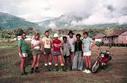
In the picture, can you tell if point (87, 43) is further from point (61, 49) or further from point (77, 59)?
point (61, 49)

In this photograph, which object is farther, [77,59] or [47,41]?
[77,59]

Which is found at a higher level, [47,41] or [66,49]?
[47,41]

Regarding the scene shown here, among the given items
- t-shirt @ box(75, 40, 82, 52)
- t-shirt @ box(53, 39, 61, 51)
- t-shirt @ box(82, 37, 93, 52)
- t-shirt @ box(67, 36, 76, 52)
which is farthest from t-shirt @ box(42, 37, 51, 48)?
t-shirt @ box(82, 37, 93, 52)

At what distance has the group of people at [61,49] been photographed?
14508 mm

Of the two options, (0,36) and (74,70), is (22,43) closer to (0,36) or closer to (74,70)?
(74,70)

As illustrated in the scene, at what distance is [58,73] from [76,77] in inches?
65.8

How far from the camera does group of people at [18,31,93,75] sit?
1451 centimetres

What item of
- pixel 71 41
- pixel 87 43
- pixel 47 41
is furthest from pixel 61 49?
pixel 87 43

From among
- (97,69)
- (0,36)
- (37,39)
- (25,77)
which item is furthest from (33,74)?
(0,36)

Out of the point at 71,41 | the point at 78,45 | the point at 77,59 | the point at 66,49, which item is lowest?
the point at 77,59

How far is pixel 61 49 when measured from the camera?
1520 centimetres

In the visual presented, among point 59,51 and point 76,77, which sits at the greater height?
point 59,51

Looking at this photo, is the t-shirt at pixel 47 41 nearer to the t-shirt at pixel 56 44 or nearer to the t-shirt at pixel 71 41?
the t-shirt at pixel 56 44

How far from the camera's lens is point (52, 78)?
12.9 meters
